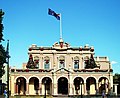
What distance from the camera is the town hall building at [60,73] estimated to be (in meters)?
66.0

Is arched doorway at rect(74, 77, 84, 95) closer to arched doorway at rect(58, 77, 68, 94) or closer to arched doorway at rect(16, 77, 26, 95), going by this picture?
arched doorway at rect(58, 77, 68, 94)

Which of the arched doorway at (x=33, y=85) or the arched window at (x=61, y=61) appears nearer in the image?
the arched doorway at (x=33, y=85)

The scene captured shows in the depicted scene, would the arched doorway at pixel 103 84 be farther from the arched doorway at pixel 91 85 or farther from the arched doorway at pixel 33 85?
the arched doorway at pixel 33 85

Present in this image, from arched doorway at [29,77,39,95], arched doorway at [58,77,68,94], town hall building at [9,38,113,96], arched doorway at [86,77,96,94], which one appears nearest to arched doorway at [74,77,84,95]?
town hall building at [9,38,113,96]

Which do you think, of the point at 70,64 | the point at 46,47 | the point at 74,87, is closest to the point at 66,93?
the point at 74,87

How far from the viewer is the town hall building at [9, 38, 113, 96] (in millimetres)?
66000

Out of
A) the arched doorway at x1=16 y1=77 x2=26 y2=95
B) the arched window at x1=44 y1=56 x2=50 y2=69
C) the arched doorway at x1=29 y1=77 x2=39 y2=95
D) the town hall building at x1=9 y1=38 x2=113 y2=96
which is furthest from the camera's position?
the arched window at x1=44 y1=56 x2=50 y2=69

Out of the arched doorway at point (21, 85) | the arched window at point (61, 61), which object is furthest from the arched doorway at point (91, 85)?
the arched doorway at point (21, 85)

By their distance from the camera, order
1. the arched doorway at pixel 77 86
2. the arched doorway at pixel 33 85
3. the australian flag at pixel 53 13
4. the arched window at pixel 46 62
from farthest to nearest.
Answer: the arched window at pixel 46 62 < the arched doorway at pixel 33 85 < the arched doorway at pixel 77 86 < the australian flag at pixel 53 13

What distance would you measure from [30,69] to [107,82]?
18.2 metres

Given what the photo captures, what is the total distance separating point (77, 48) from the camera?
73.8 m

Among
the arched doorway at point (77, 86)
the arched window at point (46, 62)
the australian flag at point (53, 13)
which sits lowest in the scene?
the arched doorway at point (77, 86)

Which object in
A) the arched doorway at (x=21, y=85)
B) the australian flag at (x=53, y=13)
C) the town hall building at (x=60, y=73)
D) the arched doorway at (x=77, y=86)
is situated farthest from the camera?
the arched doorway at (x=77, y=86)

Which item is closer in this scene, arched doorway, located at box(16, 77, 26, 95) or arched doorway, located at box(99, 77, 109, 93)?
arched doorway, located at box(16, 77, 26, 95)
